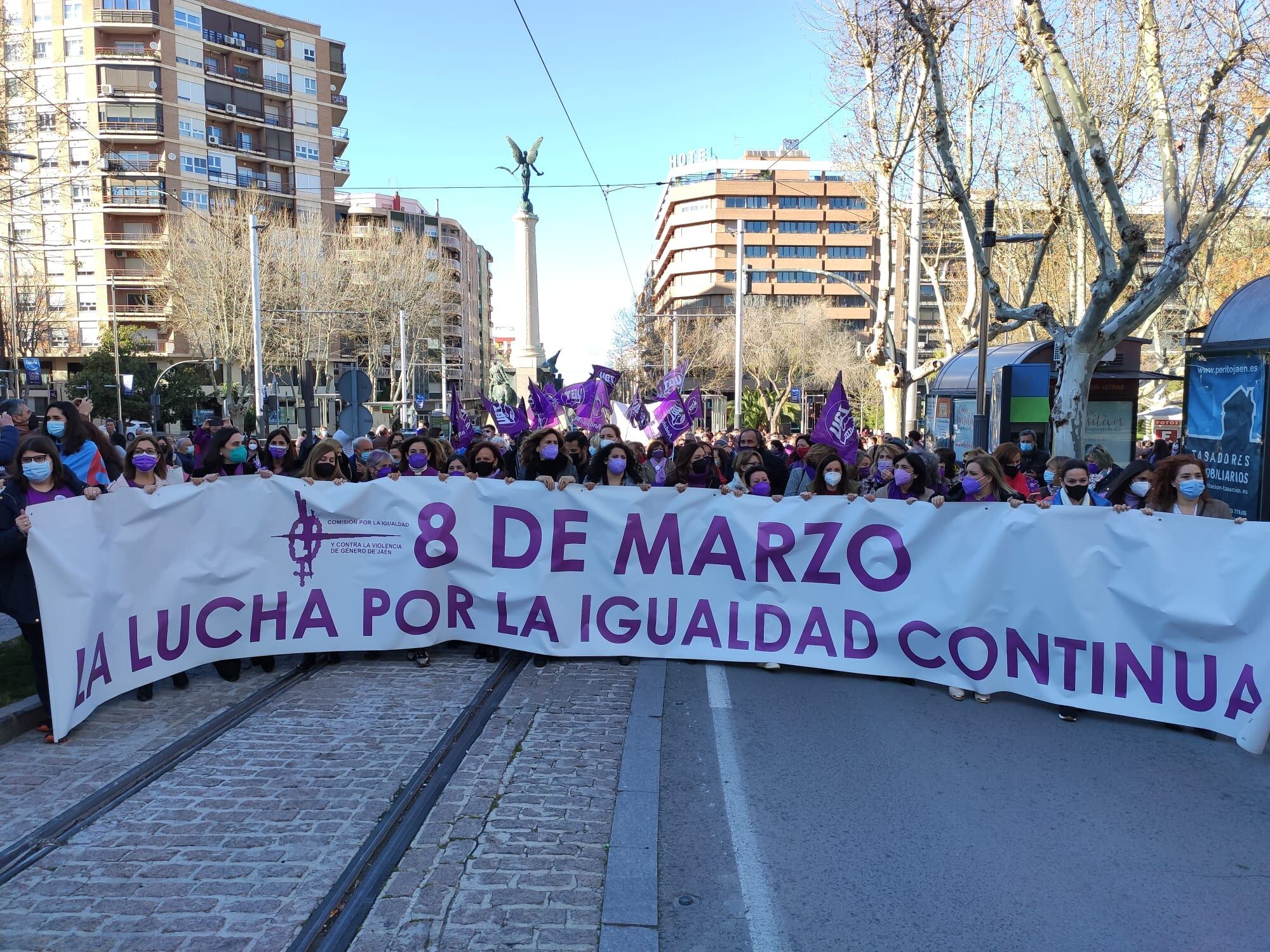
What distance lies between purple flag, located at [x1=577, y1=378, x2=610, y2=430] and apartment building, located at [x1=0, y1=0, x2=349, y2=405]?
44.6 meters

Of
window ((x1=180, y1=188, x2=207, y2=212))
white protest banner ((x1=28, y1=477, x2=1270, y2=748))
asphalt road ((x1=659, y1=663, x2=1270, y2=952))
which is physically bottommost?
asphalt road ((x1=659, y1=663, x2=1270, y2=952))

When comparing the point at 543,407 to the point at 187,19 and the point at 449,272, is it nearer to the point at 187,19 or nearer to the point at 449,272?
the point at 187,19

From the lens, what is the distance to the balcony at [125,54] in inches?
2367

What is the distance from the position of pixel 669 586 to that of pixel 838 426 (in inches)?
155

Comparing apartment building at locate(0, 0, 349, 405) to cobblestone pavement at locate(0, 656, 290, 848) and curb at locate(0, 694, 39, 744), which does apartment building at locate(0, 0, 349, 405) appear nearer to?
cobblestone pavement at locate(0, 656, 290, 848)

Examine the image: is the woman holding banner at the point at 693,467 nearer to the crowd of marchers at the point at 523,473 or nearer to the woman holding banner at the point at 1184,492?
the crowd of marchers at the point at 523,473

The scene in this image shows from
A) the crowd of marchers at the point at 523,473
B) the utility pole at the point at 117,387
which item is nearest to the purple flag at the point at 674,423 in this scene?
the crowd of marchers at the point at 523,473

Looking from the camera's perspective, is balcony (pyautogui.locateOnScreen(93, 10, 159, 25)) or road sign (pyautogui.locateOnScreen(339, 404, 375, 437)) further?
balcony (pyautogui.locateOnScreen(93, 10, 159, 25))

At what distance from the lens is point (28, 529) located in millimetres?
5477

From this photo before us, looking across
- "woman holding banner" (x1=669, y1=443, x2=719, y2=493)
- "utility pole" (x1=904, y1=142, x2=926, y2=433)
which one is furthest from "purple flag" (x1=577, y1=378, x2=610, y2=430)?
"woman holding banner" (x1=669, y1=443, x2=719, y2=493)

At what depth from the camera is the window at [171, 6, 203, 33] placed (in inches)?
2446

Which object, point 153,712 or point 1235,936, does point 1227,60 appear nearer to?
point 1235,936

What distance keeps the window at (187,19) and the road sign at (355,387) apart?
59938 mm

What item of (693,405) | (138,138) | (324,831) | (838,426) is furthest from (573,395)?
(138,138)
